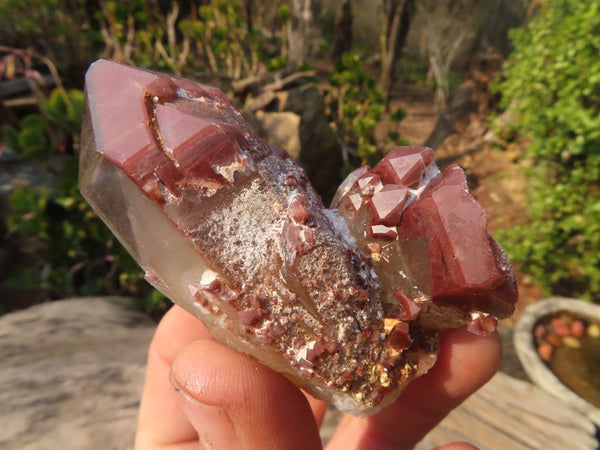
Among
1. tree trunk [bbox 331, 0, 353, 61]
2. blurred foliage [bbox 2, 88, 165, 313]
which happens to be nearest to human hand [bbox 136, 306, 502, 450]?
blurred foliage [bbox 2, 88, 165, 313]

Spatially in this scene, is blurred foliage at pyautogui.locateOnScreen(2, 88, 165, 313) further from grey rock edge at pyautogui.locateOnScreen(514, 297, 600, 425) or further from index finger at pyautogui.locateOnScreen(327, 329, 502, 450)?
grey rock edge at pyautogui.locateOnScreen(514, 297, 600, 425)

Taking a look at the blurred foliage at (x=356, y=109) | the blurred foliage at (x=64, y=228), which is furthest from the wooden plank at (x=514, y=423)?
the blurred foliage at (x=356, y=109)

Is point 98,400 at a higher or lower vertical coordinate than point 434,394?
lower

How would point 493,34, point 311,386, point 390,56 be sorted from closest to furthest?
point 311,386 < point 390,56 < point 493,34

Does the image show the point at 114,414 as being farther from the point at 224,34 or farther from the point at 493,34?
the point at 493,34

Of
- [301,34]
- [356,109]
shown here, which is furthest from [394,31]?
[356,109]

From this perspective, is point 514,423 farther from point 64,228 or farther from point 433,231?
point 64,228

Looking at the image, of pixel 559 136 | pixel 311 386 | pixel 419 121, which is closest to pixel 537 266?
pixel 559 136
